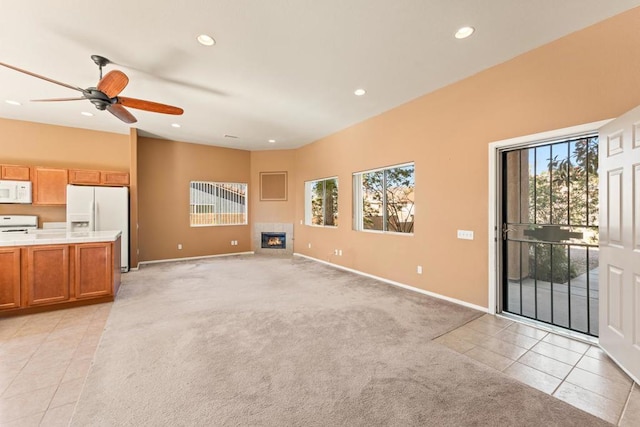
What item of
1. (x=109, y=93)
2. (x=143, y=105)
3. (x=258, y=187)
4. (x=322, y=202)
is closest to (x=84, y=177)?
(x=143, y=105)

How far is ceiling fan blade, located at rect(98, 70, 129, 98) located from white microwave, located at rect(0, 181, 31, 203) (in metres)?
3.86

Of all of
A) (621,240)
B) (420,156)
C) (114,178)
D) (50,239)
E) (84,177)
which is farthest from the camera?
(114,178)

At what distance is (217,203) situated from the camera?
302 inches

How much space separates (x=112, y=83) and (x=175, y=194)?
14.8ft

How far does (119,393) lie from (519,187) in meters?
4.60

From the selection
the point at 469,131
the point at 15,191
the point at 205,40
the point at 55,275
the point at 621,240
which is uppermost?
the point at 205,40

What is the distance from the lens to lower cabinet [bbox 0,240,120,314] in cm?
330

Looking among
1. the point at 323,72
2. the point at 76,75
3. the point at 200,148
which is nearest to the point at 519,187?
the point at 323,72

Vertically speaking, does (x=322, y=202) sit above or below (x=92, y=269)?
above

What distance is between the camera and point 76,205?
5.19 metres

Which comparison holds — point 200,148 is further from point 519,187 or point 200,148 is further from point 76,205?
point 519,187

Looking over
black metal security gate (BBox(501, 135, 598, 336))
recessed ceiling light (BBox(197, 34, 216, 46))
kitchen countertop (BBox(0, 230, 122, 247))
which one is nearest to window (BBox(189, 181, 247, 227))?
kitchen countertop (BBox(0, 230, 122, 247))

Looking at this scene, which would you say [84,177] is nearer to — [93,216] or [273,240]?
[93,216]

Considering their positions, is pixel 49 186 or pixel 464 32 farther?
pixel 49 186
